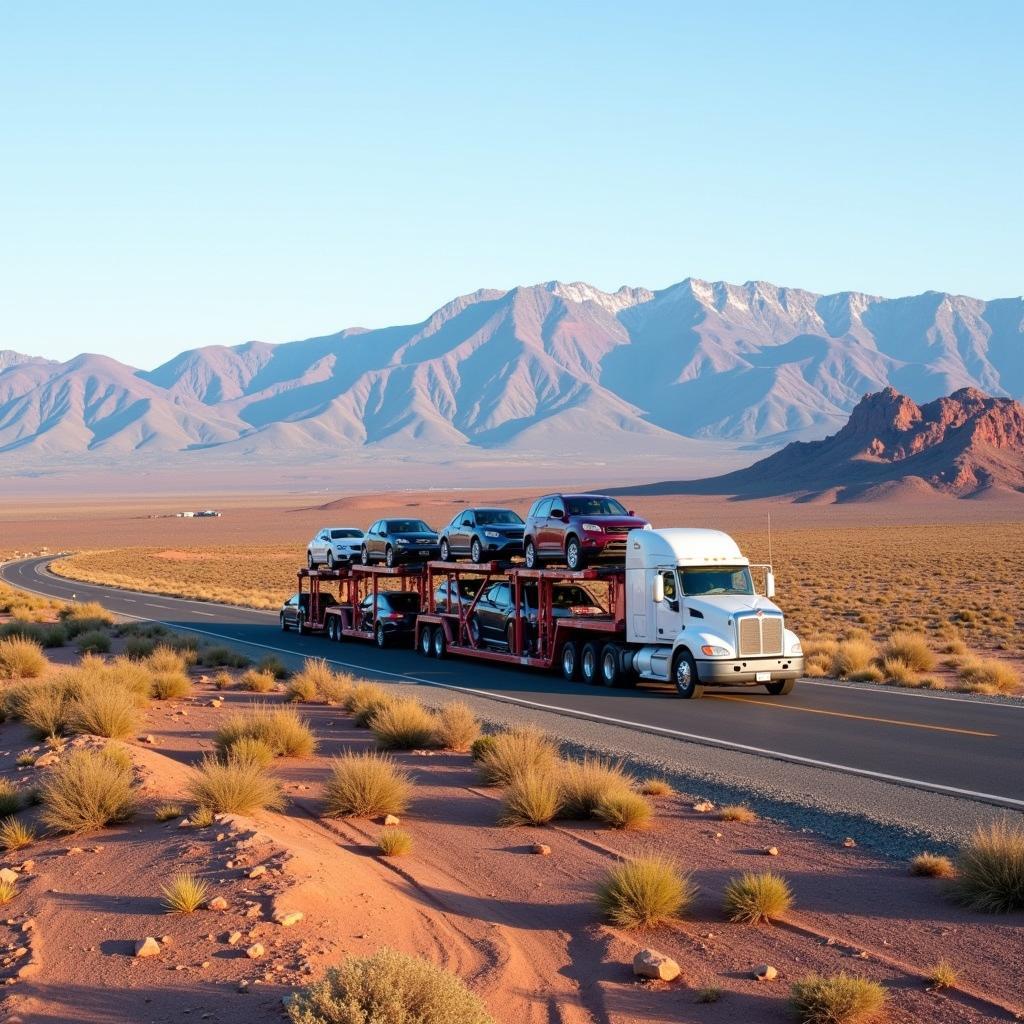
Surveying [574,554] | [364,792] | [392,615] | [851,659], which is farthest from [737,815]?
[392,615]

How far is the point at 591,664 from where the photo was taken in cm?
2498

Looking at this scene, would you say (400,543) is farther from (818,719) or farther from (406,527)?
(818,719)

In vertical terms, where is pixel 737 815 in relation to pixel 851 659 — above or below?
above

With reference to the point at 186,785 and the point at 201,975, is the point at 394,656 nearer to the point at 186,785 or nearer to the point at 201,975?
the point at 186,785

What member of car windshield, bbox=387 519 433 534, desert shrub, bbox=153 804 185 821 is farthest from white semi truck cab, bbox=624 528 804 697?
desert shrub, bbox=153 804 185 821

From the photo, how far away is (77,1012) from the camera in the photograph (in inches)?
304

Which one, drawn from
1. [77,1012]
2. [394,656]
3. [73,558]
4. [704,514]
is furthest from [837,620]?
[704,514]

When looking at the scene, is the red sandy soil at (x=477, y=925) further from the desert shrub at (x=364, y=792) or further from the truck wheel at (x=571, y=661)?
the truck wheel at (x=571, y=661)

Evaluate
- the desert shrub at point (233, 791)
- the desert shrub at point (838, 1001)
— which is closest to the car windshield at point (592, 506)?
the desert shrub at point (233, 791)

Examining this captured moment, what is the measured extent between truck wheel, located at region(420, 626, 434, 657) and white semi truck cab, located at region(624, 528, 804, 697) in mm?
7867

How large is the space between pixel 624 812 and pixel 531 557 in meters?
14.4

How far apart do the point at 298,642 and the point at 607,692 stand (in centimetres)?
1370

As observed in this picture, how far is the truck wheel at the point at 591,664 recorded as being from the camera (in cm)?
2488

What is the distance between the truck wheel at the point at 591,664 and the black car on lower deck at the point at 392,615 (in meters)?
8.27
